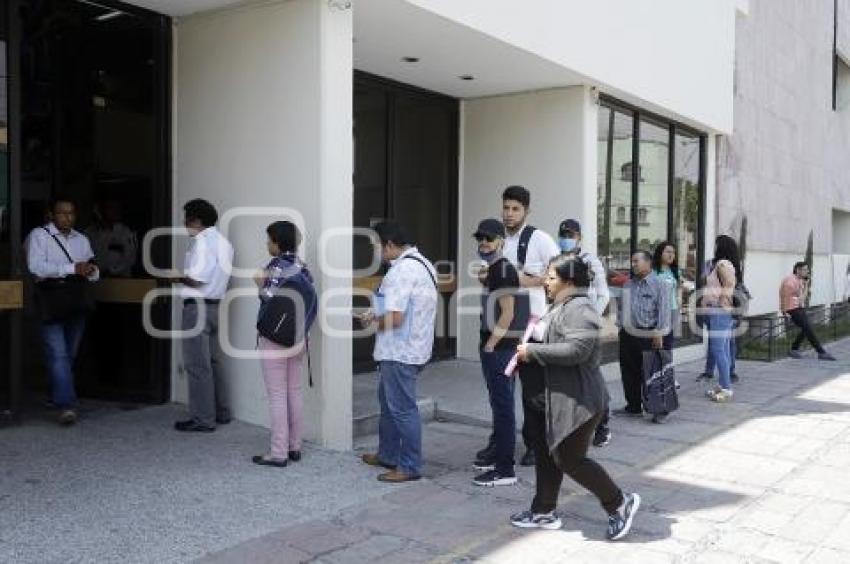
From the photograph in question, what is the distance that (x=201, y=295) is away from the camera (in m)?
6.19

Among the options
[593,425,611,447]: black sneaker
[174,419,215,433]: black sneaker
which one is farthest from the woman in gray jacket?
[174,419,215,433]: black sneaker

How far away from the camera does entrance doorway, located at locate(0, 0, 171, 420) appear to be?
268 inches

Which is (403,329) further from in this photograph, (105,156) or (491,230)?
(105,156)

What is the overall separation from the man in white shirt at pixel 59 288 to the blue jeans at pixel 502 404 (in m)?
3.31

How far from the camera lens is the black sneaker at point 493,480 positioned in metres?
5.41

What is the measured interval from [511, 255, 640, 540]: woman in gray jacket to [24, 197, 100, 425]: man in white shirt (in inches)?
148

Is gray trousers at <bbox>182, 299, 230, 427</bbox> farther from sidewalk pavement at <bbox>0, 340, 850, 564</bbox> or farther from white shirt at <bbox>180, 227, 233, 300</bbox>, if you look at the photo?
sidewalk pavement at <bbox>0, 340, 850, 564</bbox>

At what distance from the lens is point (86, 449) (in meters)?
5.71

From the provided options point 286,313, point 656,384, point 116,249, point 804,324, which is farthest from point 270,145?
point 804,324

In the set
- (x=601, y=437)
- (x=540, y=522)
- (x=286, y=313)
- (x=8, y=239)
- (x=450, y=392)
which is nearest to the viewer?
(x=540, y=522)

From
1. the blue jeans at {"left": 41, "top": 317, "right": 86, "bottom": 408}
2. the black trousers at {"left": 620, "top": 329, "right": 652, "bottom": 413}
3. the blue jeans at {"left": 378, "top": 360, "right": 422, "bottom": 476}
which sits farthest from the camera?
the black trousers at {"left": 620, "top": 329, "right": 652, "bottom": 413}

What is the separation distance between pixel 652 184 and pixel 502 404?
7.15m

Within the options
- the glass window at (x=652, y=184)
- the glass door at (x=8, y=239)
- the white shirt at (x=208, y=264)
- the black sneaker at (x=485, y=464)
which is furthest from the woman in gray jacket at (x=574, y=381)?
the glass window at (x=652, y=184)

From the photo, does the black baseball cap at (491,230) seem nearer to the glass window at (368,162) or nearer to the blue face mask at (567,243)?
the blue face mask at (567,243)
